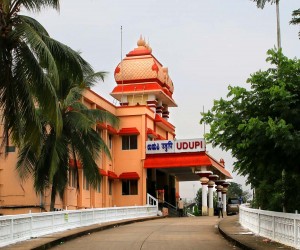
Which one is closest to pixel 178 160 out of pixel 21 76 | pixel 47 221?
pixel 47 221

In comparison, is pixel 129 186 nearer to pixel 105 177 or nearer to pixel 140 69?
pixel 105 177

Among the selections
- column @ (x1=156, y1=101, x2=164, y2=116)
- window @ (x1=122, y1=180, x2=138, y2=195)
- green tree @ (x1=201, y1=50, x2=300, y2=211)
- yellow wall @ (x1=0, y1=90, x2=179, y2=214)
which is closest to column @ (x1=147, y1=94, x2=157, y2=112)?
column @ (x1=156, y1=101, x2=164, y2=116)

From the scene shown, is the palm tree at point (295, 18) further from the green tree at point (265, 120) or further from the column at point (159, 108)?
the column at point (159, 108)

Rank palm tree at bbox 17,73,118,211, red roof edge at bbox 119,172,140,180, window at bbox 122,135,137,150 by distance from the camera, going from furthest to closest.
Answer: window at bbox 122,135,137,150
red roof edge at bbox 119,172,140,180
palm tree at bbox 17,73,118,211

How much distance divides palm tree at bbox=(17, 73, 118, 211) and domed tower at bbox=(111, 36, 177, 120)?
20.9 meters

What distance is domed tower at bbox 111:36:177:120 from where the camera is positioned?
162 feet

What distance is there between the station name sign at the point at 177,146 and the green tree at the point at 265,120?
27202mm

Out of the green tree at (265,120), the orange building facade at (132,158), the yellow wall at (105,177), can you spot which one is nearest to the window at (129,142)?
the orange building facade at (132,158)

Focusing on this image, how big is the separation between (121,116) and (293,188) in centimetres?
2645

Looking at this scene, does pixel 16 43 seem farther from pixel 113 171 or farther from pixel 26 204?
pixel 113 171

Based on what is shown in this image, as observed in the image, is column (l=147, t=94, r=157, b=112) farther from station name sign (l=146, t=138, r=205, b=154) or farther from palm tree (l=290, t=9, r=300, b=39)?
palm tree (l=290, t=9, r=300, b=39)

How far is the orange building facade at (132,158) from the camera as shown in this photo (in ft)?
109

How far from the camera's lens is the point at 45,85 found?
631 inches

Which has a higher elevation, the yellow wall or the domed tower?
the domed tower
